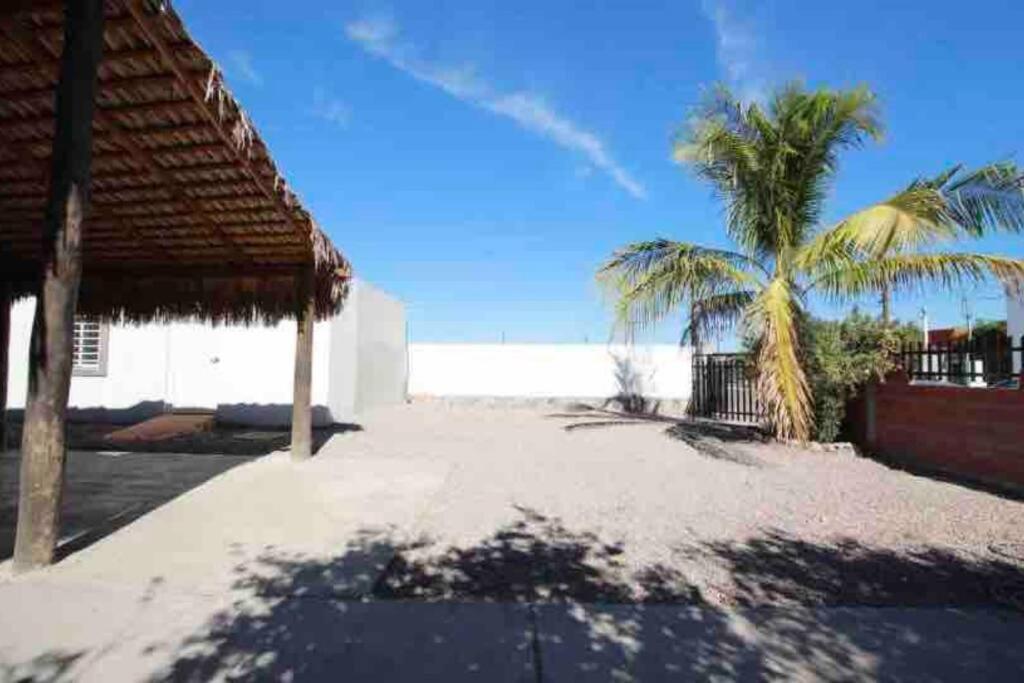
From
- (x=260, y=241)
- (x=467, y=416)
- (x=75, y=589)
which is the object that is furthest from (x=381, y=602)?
(x=467, y=416)

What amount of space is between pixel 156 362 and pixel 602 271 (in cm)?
994

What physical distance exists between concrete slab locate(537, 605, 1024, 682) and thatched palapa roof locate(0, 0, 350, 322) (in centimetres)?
489

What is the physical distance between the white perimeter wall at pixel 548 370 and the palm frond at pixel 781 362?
466 inches

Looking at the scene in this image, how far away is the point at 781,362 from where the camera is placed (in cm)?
1058

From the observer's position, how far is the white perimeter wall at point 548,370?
2338cm

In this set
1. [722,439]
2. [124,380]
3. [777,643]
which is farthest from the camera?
[124,380]

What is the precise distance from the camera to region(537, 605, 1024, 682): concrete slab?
11.0 ft

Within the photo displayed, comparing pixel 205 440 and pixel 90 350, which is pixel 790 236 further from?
pixel 90 350

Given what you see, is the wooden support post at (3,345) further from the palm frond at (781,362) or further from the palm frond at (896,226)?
the palm frond at (896,226)

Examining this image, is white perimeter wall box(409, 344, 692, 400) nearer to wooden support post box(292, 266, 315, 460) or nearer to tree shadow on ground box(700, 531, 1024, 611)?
wooden support post box(292, 266, 315, 460)

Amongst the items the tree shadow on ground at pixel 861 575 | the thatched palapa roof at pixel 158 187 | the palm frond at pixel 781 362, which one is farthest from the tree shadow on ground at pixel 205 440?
the tree shadow on ground at pixel 861 575

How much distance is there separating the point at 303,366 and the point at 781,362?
7056mm

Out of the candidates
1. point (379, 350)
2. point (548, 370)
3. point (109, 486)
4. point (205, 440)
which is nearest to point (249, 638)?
point (109, 486)

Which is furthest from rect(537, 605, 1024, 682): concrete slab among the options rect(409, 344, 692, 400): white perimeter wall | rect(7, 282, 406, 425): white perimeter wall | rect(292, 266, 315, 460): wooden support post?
rect(409, 344, 692, 400): white perimeter wall
